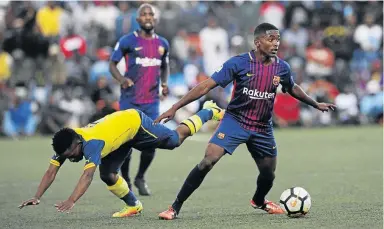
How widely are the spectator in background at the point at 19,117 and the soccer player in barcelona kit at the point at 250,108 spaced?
41.2 feet

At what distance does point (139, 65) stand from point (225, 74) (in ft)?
10.9

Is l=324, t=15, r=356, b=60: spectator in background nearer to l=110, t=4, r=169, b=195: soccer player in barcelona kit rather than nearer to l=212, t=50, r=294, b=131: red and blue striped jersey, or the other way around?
l=110, t=4, r=169, b=195: soccer player in barcelona kit

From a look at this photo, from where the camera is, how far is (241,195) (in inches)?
→ 447

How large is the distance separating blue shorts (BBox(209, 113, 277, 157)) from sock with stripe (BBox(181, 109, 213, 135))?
639 millimetres

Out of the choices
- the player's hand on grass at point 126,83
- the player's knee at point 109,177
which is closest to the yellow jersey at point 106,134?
the player's knee at point 109,177

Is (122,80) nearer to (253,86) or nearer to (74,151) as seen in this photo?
(253,86)

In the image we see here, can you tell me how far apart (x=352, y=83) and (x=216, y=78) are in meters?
16.1

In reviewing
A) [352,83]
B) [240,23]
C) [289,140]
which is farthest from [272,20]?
[289,140]

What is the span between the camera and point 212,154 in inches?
359

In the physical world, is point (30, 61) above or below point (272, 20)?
below

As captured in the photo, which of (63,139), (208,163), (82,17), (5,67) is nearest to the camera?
(63,139)

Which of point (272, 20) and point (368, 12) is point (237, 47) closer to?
point (272, 20)

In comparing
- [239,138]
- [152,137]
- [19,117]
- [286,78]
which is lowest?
[19,117]

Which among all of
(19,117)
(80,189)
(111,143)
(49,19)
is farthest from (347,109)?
(80,189)
